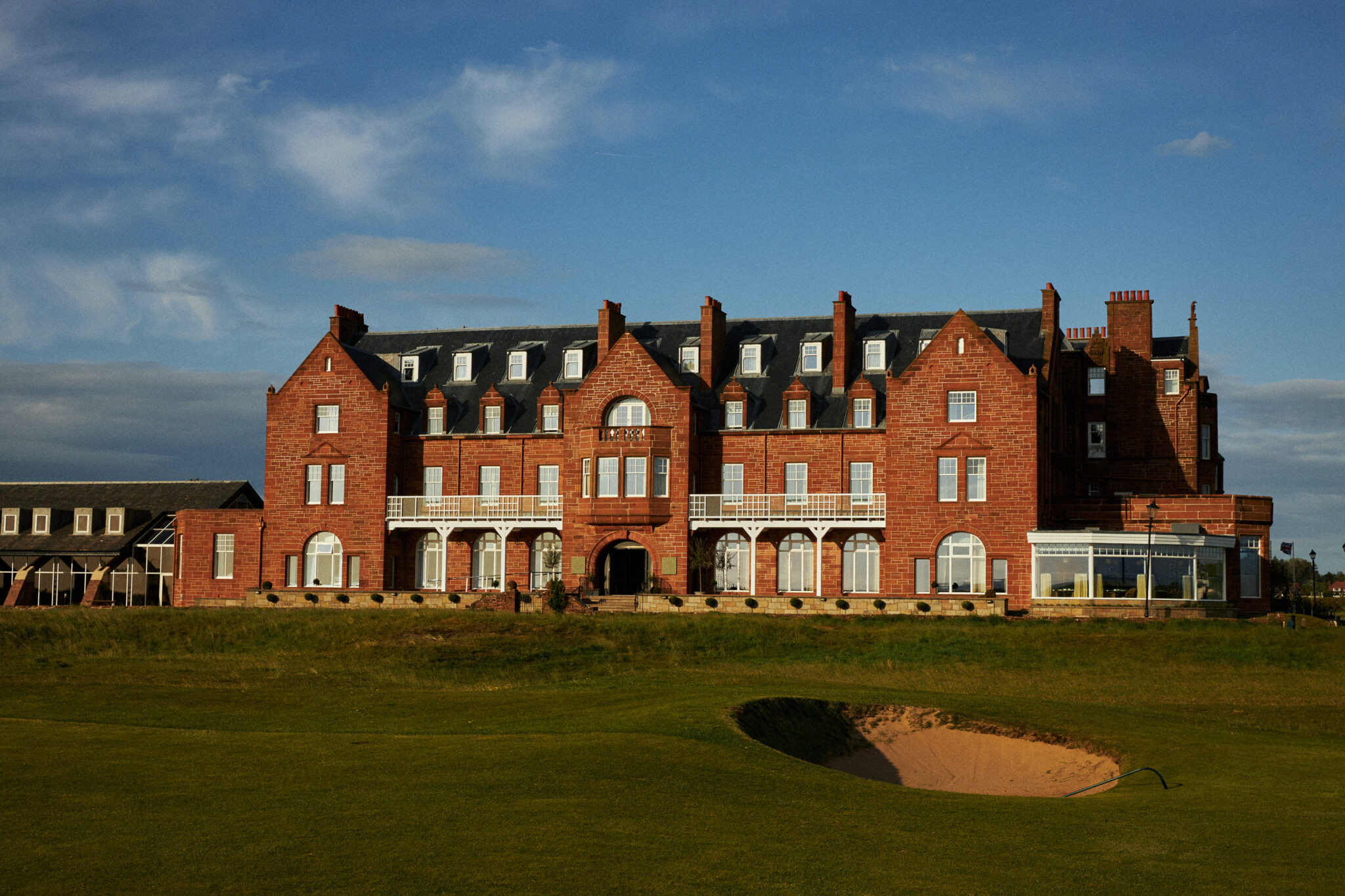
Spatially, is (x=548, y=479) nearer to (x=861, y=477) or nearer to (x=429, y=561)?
(x=429, y=561)

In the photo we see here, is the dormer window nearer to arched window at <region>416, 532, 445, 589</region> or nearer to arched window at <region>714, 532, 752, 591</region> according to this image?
arched window at <region>714, 532, 752, 591</region>

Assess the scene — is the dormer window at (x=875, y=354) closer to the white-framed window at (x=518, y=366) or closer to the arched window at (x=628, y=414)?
the arched window at (x=628, y=414)

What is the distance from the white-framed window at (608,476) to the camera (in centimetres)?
5456

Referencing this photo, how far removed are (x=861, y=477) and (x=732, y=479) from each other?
560 cm

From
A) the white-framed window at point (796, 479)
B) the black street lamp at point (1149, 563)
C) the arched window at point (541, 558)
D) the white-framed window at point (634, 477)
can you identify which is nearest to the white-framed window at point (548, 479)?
the arched window at point (541, 558)

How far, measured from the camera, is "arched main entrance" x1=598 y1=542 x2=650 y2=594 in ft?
183

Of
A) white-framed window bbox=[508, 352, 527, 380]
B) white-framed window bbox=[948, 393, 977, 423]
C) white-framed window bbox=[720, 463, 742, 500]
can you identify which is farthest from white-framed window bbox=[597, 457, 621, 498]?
white-framed window bbox=[948, 393, 977, 423]


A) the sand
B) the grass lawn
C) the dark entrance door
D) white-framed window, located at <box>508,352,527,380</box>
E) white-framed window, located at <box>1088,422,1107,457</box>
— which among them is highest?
white-framed window, located at <box>508,352,527,380</box>

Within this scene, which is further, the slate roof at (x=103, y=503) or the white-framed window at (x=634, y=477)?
the slate roof at (x=103, y=503)

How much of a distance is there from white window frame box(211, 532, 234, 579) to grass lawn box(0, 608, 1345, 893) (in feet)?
65.1

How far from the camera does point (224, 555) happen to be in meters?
59.4

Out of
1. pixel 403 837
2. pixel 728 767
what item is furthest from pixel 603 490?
pixel 403 837

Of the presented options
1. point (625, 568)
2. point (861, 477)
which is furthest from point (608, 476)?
point (861, 477)

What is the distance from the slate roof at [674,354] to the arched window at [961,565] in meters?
6.32
